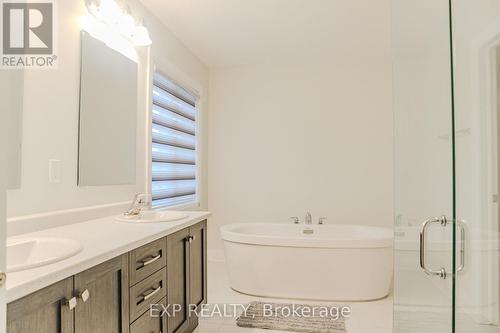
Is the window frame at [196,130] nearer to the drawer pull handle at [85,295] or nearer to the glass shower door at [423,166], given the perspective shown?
the drawer pull handle at [85,295]

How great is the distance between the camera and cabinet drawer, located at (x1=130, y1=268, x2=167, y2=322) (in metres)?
1.43

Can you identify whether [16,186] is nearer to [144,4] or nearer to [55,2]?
[55,2]

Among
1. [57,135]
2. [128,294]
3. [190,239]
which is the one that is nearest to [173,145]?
[190,239]

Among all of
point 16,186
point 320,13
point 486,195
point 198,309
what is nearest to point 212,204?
point 198,309

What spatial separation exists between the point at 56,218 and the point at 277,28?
8.06 feet

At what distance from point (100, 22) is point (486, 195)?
2455mm

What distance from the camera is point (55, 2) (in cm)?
173

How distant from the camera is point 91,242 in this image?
4.43 feet

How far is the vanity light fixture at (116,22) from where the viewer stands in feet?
6.67

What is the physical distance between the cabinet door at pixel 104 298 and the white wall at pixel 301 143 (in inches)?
112

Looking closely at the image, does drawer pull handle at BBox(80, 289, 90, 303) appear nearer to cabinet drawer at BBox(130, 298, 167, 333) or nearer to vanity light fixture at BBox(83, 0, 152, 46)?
cabinet drawer at BBox(130, 298, 167, 333)

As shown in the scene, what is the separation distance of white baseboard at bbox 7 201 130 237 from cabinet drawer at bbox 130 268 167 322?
58 centimetres

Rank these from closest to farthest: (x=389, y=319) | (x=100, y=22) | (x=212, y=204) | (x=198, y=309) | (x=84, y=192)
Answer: (x=84, y=192) → (x=100, y=22) → (x=198, y=309) → (x=389, y=319) → (x=212, y=204)

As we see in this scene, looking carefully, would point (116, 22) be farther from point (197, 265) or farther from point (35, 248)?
point (197, 265)
